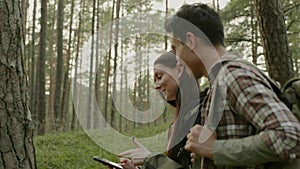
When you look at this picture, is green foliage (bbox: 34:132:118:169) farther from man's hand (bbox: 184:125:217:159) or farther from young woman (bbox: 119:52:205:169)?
man's hand (bbox: 184:125:217:159)

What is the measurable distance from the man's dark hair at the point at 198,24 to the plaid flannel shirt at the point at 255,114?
179 millimetres

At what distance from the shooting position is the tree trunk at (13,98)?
202 centimetres

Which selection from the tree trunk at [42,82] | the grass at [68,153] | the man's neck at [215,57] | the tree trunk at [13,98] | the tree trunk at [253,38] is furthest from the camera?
the tree trunk at [253,38]

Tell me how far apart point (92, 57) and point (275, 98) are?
18.1 meters

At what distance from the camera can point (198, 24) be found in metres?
1.55

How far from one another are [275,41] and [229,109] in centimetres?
316

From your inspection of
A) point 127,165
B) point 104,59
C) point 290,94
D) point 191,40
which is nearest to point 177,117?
point 127,165

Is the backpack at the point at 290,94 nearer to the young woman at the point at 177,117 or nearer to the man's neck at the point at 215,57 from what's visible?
the man's neck at the point at 215,57

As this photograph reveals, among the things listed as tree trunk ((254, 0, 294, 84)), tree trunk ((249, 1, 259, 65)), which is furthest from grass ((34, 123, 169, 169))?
tree trunk ((249, 1, 259, 65))

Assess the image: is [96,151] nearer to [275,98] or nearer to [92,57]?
[275,98]

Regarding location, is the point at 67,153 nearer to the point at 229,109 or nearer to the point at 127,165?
the point at 127,165

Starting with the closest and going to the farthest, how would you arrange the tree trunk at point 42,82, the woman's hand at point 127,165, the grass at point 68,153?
the woman's hand at point 127,165 < the grass at point 68,153 < the tree trunk at point 42,82

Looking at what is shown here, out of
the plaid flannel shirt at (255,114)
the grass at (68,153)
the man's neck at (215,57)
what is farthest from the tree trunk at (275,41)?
the grass at (68,153)

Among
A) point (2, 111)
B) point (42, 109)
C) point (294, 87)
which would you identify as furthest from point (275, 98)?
point (42, 109)
